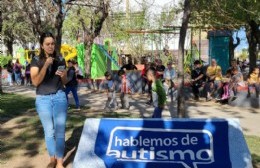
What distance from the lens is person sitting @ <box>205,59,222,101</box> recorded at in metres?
15.3

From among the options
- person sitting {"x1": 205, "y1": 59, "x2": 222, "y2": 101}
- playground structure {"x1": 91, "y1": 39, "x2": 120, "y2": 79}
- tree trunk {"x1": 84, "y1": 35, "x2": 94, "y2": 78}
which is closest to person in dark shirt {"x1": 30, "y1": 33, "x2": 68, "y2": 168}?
person sitting {"x1": 205, "y1": 59, "x2": 222, "y2": 101}

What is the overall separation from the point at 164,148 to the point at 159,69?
12890 mm

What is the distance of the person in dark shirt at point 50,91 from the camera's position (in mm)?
5203

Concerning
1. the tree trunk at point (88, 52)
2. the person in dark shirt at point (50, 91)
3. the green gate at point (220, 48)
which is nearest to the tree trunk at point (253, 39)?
the green gate at point (220, 48)

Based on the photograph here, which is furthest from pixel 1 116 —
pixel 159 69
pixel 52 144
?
pixel 159 69

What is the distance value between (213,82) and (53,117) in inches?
436

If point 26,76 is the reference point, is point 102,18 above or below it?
above

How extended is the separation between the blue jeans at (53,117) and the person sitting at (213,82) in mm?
10507

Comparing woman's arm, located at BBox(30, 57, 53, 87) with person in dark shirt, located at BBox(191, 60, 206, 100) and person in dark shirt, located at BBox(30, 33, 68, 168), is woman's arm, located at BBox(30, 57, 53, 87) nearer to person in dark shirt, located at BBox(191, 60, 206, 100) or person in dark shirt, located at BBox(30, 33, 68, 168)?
person in dark shirt, located at BBox(30, 33, 68, 168)

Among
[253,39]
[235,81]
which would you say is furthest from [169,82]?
[253,39]

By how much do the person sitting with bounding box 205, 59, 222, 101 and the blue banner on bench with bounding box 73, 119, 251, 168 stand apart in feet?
34.7

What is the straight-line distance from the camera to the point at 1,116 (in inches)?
376

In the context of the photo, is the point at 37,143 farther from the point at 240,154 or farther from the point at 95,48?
the point at 95,48

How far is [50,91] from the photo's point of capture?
526 cm
